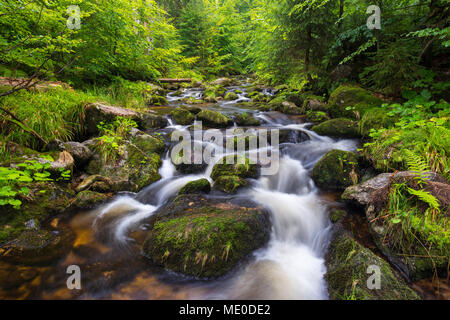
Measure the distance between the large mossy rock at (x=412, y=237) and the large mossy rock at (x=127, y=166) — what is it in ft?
13.0

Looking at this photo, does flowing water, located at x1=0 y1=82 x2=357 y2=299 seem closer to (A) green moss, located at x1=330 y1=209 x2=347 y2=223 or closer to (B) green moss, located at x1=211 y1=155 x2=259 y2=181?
(A) green moss, located at x1=330 y1=209 x2=347 y2=223

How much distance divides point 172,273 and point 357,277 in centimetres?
193

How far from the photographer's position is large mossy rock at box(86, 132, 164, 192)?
3957 millimetres

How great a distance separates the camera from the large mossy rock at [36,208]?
2.55 metres

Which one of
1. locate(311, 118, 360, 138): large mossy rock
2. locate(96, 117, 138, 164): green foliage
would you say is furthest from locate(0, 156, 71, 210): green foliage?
locate(311, 118, 360, 138): large mossy rock

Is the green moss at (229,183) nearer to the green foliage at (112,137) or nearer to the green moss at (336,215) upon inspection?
the green moss at (336,215)

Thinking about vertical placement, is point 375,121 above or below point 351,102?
below

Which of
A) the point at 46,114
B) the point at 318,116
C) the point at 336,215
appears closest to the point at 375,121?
the point at 318,116

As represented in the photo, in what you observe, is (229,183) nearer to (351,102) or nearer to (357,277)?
(357,277)

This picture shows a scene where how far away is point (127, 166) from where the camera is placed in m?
4.17

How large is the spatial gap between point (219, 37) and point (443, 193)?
75.4 feet

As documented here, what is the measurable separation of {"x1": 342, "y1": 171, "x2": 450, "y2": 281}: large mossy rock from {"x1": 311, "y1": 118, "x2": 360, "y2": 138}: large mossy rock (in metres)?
3.08

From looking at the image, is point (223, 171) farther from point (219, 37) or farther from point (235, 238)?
point (219, 37)

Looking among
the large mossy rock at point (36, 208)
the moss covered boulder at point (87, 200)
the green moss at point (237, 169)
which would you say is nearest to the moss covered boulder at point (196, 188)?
the green moss at point (237, 169)
